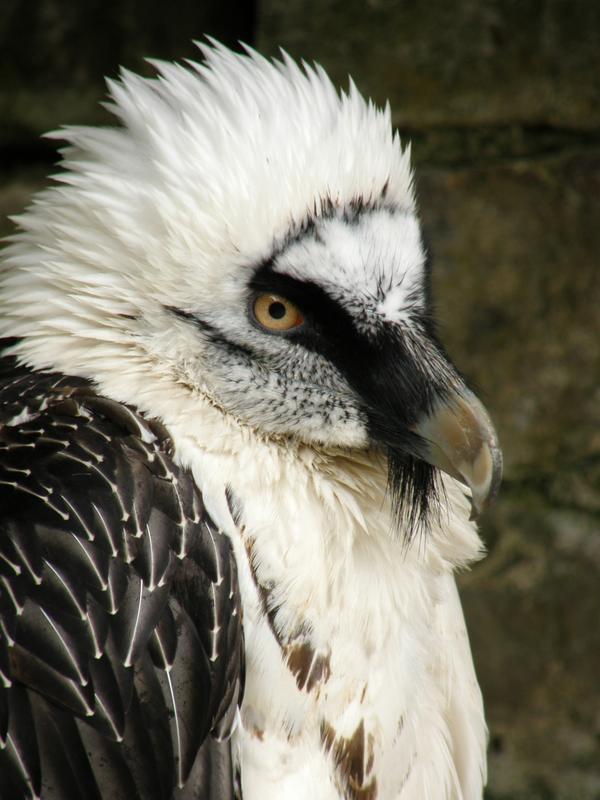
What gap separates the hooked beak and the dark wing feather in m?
0.31

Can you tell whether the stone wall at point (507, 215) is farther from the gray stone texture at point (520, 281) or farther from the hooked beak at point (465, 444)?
the hooked beak at point (465, 444)

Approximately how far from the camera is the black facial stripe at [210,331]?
1.46 meters

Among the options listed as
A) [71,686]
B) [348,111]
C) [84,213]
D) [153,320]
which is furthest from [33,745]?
[348,111]

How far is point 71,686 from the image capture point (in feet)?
4.04

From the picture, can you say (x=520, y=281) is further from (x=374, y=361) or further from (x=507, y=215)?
(x=374, y=361)

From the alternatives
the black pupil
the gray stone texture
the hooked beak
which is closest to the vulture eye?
the black pupil

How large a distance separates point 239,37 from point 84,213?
1.22 metres

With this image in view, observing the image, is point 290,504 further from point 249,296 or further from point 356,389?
point 249,296

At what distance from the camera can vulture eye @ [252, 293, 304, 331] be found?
147cm

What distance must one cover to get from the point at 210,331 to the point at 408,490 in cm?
35

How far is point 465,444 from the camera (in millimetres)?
1408

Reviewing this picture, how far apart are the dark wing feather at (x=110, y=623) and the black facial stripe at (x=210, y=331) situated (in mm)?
180

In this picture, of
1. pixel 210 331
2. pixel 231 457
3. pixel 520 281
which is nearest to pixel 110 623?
pixel 231 457

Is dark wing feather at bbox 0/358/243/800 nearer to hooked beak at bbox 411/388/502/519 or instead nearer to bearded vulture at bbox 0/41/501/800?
bearded vulture at bbox 0/41/501/800
